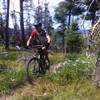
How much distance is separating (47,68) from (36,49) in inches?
26.0

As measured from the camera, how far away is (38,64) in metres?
10.2

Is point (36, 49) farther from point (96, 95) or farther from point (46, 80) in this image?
point (96, 95)

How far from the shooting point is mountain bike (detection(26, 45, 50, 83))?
10.0m

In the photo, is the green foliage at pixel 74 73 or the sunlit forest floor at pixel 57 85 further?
the green foliage at pixel 74 73

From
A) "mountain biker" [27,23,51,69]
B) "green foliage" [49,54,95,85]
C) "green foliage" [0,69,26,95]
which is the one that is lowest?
"green foliage" [0,69,26,95]

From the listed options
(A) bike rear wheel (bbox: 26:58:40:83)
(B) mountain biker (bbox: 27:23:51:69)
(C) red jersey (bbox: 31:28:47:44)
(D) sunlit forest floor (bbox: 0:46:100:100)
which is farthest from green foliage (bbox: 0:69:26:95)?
(C) red jersey (bbox: 31:28:47:44)

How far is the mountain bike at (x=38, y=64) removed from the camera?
10.0m

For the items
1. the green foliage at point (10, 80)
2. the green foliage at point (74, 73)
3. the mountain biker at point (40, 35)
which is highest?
the mountain biker at point (40, 35)

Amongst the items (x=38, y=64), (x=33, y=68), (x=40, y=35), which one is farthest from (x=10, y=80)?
(x=40, y=35)

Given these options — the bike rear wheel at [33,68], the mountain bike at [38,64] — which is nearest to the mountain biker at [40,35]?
the mountain bike at [38,64]

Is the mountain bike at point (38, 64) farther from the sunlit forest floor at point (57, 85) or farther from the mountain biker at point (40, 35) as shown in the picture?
the sunlit forest floor at point (57, 85)

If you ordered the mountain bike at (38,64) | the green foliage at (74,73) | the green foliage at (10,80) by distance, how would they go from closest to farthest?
the green foliage at (74,73) < the green foliage at (10,80) < the mountain bike at (38,64)

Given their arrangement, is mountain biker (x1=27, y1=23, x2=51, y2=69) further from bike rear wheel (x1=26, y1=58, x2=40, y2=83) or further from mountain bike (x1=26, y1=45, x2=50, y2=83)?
bike rear wheel (x1=26, y1=58, x2=40, y2=83)

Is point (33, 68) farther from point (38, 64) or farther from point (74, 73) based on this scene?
point (74, 73)
